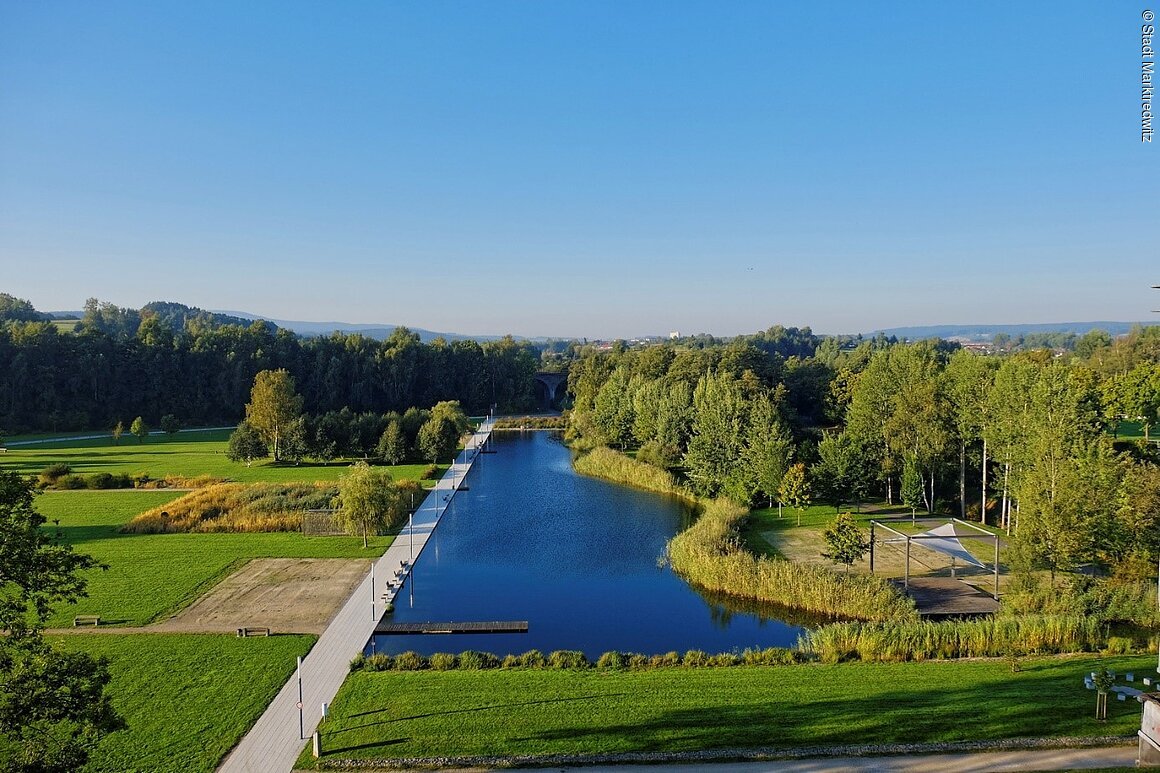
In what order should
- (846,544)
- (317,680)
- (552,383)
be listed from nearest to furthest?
(317,680)
(846,544)
(552,383)

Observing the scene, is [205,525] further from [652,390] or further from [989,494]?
[989,494]

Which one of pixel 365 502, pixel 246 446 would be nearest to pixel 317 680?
pixel 365 502

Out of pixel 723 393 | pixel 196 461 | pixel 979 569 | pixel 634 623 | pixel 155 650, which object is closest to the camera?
pixel 155 650

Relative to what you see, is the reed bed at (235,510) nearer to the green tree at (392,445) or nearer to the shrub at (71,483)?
the shrub at (71,483)

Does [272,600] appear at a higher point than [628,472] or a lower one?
lower

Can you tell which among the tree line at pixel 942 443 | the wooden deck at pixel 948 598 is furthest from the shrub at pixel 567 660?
the tree line at pixel 942 443

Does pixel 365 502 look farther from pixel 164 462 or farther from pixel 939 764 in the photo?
pixel 164 462

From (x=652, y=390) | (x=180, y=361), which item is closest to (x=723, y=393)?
(x=652, y=390)
